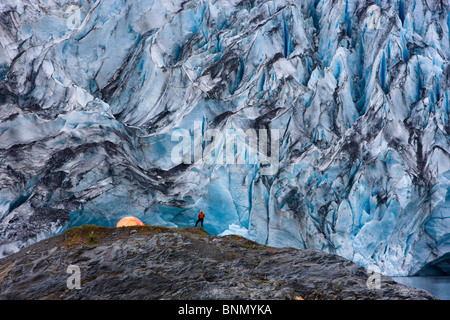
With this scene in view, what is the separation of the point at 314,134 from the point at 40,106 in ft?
33.6

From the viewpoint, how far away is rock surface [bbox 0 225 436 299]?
632 cm

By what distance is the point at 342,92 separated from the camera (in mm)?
15305

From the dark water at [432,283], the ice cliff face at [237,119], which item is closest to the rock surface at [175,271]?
the ice cliff face at [237,119]

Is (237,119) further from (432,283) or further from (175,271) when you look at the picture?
(175,271)

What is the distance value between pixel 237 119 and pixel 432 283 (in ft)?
26.8

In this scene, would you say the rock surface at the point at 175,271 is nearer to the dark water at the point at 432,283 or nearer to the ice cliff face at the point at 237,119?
the ice cliff face at the point at 237,119

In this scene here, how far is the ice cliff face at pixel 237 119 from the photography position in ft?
42.4

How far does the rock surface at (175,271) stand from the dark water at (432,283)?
5.18 metres

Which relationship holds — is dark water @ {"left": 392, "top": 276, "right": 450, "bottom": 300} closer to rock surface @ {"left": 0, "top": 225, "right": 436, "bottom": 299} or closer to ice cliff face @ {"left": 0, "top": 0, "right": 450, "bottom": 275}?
ice cliff face @ {"left": 0, "top": 0, "right": 450, "bottom": 275}

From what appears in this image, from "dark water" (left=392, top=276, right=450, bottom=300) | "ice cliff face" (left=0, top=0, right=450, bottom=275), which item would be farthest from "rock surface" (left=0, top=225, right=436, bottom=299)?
"dark water" (left=392, top=276, right=450, bottom=300)

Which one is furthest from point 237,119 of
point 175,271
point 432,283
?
point 175,271
